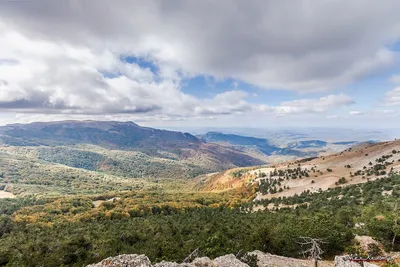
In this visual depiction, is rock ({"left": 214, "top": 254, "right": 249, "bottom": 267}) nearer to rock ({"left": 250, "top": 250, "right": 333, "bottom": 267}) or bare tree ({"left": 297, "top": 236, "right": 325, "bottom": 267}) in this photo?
rock ({"left": 250, "top": 250, "right": 333, "bottom": 267})

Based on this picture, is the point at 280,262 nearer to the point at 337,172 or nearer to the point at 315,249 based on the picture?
the point at 315,249

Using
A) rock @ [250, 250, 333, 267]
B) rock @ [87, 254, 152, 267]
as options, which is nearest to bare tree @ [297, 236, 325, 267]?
rock @ [250, 250, 333, 267]

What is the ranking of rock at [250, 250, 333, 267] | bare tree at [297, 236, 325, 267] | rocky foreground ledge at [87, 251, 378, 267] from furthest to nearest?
rock at [250, 250, 333, 267]
bare tree at [297, 236, 325, 267]
rocky foreground ledge at [87, 251, 378, 267]

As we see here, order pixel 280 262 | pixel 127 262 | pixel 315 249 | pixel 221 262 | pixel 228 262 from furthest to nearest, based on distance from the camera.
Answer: pixel 280 262 → pixel 221 262 → pixel 228 262 → pixel 315 249 → pixel 127 262

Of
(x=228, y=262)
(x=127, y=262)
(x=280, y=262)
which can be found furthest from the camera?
(x=280, y=262)

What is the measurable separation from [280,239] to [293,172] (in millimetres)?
117529

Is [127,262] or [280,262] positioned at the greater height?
[127,262]

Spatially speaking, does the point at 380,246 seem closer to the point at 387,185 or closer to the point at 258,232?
the point at 258,232

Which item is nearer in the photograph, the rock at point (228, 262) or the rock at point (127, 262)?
the rock at point (127, 262)

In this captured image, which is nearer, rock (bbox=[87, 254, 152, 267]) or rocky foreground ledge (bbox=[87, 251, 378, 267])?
rock (bbox=[87, 254, 152, 267])

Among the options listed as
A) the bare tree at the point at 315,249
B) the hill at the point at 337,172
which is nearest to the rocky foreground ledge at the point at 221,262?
the bare tree at the point at 315,249

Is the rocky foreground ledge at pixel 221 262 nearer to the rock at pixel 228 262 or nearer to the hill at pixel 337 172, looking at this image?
the rock at pixel 228 262

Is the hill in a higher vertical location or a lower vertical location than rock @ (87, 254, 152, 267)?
lower

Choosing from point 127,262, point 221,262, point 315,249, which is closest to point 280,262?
point 315,249
